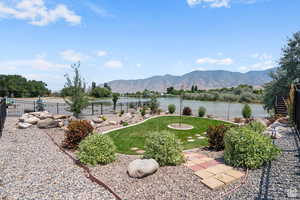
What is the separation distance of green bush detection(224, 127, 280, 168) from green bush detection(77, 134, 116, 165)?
2.69m

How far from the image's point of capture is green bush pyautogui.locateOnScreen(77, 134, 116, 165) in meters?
3.79

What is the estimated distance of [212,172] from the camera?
3.22 meters

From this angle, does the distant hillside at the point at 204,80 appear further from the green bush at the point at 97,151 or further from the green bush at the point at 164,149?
the green bush at the point at 164,149

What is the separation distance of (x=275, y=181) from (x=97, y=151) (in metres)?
3.49

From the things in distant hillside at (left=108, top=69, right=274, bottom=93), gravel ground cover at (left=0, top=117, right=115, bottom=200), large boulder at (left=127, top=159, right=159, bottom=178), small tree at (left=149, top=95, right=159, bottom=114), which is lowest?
gravel ground cover at (left=0, top=117, right=115, bottom=200)

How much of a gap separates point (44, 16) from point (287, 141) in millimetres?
10957

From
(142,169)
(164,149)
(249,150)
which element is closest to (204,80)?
(249,150)

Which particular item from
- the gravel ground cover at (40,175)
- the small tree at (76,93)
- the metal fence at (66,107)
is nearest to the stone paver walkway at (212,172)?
the gravel ground cover at (40,175)

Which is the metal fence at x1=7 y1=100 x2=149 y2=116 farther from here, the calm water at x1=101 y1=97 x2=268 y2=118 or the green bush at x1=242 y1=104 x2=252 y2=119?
the green bush at x1=242 y1=104 x2=252 y2=119

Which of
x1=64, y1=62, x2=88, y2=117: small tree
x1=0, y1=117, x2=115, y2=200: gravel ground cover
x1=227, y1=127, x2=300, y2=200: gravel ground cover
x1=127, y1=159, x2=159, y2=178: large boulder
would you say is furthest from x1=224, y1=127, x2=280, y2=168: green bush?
x1=64, y1=62, x2=88, y2=117: small tree

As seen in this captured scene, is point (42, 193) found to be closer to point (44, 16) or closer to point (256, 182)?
point (256, 182)

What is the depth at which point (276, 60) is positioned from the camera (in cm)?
1178

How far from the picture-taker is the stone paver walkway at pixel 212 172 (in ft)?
9.40

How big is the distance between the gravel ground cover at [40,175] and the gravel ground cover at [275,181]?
2208mm
